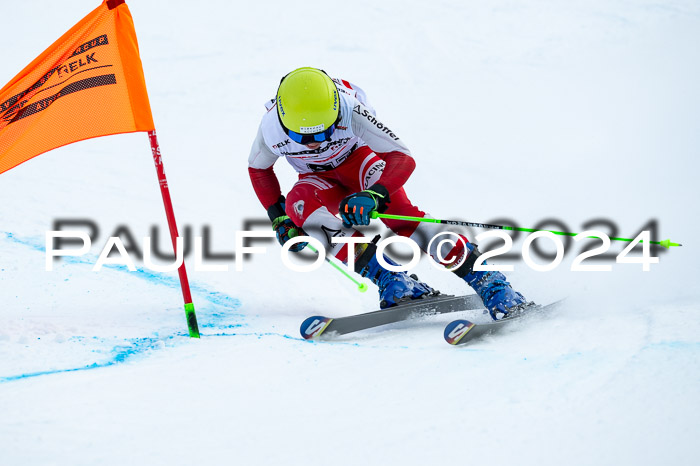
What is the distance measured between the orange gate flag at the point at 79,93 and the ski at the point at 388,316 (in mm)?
1412

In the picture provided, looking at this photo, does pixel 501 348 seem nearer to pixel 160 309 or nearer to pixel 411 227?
pixel 411 227

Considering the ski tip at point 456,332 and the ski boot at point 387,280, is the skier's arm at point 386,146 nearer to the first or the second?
the ski boot at point 387,280

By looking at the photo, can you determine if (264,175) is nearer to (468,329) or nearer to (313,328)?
(313,328)

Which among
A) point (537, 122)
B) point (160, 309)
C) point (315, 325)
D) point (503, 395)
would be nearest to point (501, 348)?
point (503, 395)

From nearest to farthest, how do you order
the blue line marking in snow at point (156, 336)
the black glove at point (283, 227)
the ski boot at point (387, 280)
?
the blue line marking in snow at point (156, 336) < the ski boot at point (387, 280) < the black glove at point (283, 227)

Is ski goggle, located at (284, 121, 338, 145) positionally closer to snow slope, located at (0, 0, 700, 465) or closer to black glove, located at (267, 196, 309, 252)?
black glove, located at (267, 196, 309, 252)

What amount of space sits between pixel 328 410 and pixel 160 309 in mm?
2082

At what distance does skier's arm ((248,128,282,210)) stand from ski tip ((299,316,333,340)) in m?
1.03

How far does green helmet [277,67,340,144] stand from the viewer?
385 centimetres

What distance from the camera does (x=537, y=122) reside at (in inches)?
390

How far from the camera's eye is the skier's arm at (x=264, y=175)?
4.46 m

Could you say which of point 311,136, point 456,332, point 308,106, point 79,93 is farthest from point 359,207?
point 79,93

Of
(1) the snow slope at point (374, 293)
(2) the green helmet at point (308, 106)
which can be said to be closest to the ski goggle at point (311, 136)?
(2) the green helmet at point (308, 106)

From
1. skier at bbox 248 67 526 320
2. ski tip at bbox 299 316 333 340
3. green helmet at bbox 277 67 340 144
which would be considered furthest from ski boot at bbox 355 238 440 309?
green helmet at bbox 277 67 340 144
